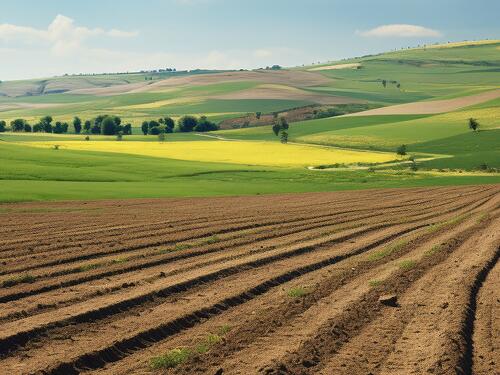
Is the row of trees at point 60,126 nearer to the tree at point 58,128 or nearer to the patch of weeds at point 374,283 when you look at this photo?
the tree at point 58,128

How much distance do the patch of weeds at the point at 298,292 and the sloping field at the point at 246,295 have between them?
53 mm

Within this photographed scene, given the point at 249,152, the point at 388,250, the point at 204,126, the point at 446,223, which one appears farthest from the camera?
the point at 204,126

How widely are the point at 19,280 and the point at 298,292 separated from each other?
711cm

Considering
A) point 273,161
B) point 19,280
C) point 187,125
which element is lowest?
point 273,161

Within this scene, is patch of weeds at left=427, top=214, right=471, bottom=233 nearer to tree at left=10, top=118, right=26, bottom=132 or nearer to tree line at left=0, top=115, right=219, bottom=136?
tree line at left=0, top=115, right=219, bottom=136

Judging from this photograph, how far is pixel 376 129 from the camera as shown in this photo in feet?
371

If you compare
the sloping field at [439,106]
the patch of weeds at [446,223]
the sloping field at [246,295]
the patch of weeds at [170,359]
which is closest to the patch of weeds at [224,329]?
the sloping field at [246,295]

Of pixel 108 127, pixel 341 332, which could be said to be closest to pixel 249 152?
pixel 108 127

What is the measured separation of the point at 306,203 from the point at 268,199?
3.96m

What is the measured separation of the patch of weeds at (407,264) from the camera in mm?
20031

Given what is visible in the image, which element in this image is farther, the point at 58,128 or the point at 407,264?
the point at 58,128

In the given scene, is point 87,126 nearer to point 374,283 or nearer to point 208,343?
point 374,283

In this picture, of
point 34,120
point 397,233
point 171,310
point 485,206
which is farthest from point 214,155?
point 34,120

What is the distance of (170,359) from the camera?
11812 millimetres
